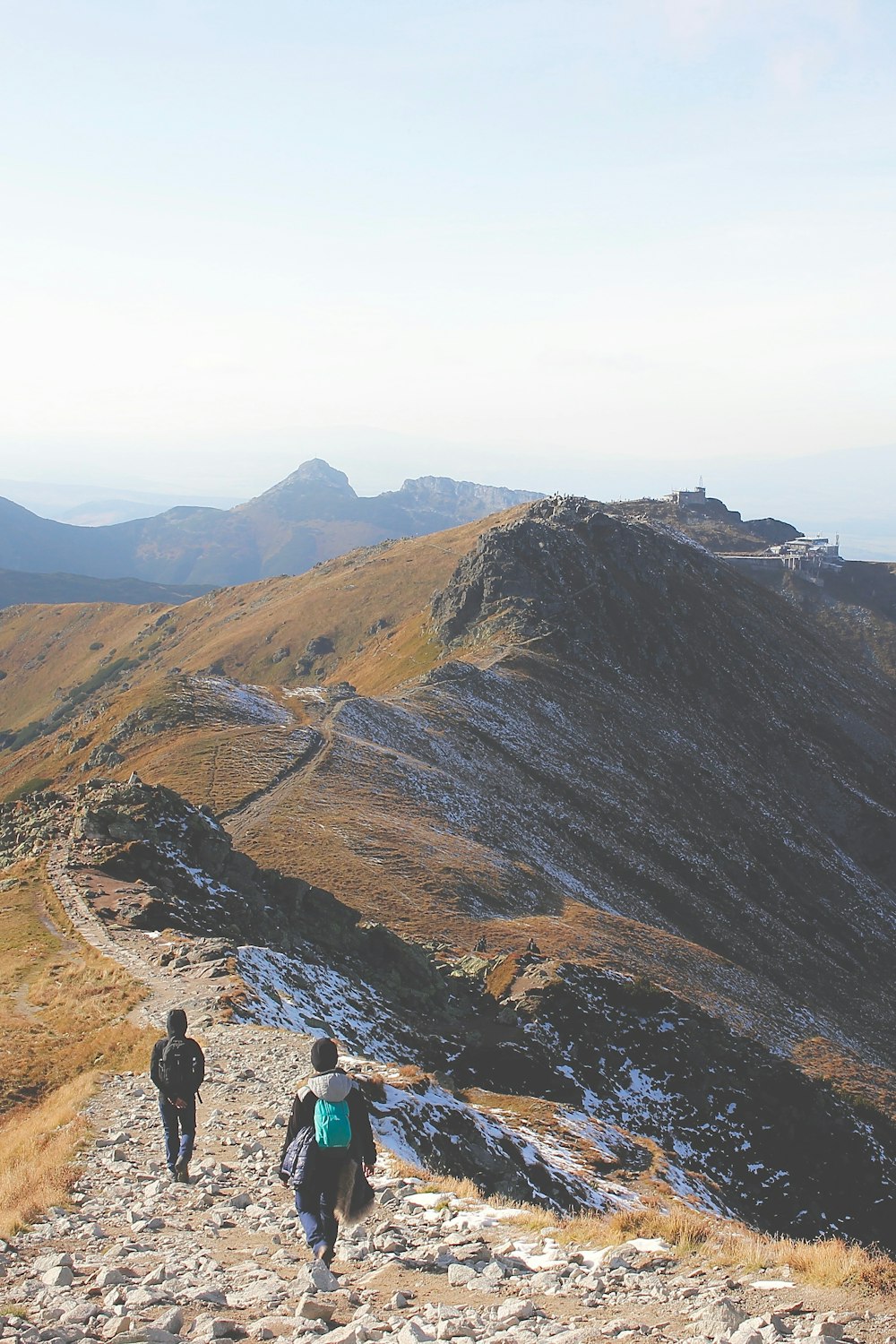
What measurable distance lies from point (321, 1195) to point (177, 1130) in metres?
4.37

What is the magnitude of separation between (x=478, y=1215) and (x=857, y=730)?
372ft

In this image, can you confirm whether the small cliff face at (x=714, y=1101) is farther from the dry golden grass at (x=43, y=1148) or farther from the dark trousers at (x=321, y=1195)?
the dark trousers at (x=321, y=1195)

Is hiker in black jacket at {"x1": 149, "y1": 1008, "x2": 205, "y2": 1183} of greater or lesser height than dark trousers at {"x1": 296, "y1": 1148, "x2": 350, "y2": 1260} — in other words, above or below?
below

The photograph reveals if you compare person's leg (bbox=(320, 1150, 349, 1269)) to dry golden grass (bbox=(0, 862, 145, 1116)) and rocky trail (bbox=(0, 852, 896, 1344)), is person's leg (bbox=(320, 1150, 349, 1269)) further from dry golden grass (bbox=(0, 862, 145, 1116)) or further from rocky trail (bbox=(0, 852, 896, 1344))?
dry golden grass (bbox=(0, 862, 145, 1116))

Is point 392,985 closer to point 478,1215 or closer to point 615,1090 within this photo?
point 615,1090

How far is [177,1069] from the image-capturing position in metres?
14.5

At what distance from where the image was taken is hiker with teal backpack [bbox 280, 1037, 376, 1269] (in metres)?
10.7

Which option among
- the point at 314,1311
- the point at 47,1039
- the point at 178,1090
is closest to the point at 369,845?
the point at 47,1039

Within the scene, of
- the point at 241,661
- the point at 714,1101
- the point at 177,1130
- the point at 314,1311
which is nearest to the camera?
the point at 314,1311

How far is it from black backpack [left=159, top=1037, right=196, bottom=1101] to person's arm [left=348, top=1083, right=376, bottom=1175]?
14.9ft

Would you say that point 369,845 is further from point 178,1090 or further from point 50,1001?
point 178,1090

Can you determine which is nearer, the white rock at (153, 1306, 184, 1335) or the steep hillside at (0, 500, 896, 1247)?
the white rock at (153, 1306, 184, 1335)

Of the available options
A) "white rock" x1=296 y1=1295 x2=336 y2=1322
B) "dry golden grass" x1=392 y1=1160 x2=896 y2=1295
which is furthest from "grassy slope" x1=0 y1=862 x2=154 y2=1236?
"dry golden grass" x1=392 y1=1160 x2=896 y2=1295

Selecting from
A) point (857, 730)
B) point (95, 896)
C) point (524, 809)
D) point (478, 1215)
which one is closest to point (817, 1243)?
point (478, 1215)
